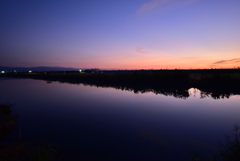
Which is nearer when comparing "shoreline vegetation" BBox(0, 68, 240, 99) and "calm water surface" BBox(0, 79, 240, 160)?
"calm water surface" BBox(0, 79, 240, 160)

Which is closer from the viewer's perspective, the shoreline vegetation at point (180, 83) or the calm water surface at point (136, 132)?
the calm water surface at point (136, 132)

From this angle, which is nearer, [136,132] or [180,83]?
→ [136,132]

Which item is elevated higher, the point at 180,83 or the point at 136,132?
the point at 180,83

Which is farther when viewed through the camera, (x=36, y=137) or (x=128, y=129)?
(x=128, y=129)

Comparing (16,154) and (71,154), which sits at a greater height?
(16,154)

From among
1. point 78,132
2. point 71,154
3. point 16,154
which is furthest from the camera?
point 78,132

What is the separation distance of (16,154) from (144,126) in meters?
8.14

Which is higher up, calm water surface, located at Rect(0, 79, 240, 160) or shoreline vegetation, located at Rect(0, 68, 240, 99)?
shoreline vegetation, located at Rect(0, 68, 240, 99)

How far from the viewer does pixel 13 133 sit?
9.07 m

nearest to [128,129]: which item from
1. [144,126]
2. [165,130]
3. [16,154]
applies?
[144,126]

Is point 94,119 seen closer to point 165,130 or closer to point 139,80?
point 165,130

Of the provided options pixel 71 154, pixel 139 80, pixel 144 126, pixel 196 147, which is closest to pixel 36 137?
pixel 71 154

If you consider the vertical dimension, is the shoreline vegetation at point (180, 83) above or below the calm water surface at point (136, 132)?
above

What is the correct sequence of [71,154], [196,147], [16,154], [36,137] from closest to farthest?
[16,154] < [71,154] < [196,147] < [36,137]
